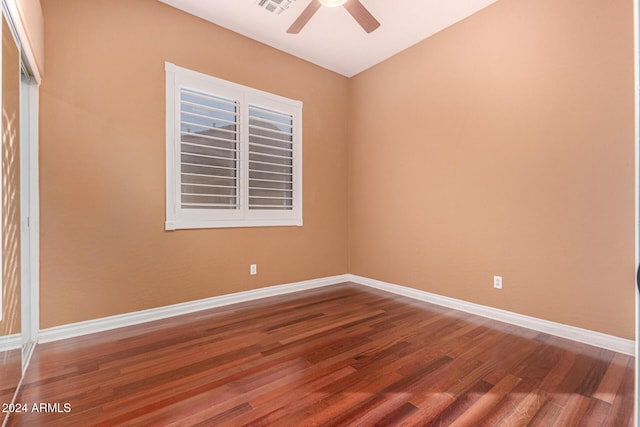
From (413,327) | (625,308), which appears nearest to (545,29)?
(625,308)

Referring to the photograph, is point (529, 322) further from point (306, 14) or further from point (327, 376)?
point (306, 14)

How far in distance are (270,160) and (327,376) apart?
8.57 ft

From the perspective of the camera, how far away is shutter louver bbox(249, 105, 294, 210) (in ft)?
11.9

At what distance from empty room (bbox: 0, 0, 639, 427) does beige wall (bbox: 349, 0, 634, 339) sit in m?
0.02

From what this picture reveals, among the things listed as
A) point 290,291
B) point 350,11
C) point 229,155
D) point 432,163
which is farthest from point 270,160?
point 432,163

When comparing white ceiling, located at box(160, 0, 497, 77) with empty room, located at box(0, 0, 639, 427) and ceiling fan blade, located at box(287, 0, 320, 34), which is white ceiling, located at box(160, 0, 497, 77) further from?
ceiling fan blade, located at box(287, 0, 320, 34)

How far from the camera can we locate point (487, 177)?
3.04 m

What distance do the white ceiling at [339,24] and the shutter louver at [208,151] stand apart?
86 cm

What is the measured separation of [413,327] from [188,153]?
110 inches

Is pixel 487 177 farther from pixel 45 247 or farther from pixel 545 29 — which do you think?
pixel 45 247

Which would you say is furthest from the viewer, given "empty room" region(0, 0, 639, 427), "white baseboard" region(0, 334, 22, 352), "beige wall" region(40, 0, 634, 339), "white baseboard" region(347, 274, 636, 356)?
"beige wall" region(40, 0, 634, 339)

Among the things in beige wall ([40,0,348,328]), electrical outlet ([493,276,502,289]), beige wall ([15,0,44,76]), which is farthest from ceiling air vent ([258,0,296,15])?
electrical outlet ([493,276,502,289])

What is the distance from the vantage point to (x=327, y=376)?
76.1 inches

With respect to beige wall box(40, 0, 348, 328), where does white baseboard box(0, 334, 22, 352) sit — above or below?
below
